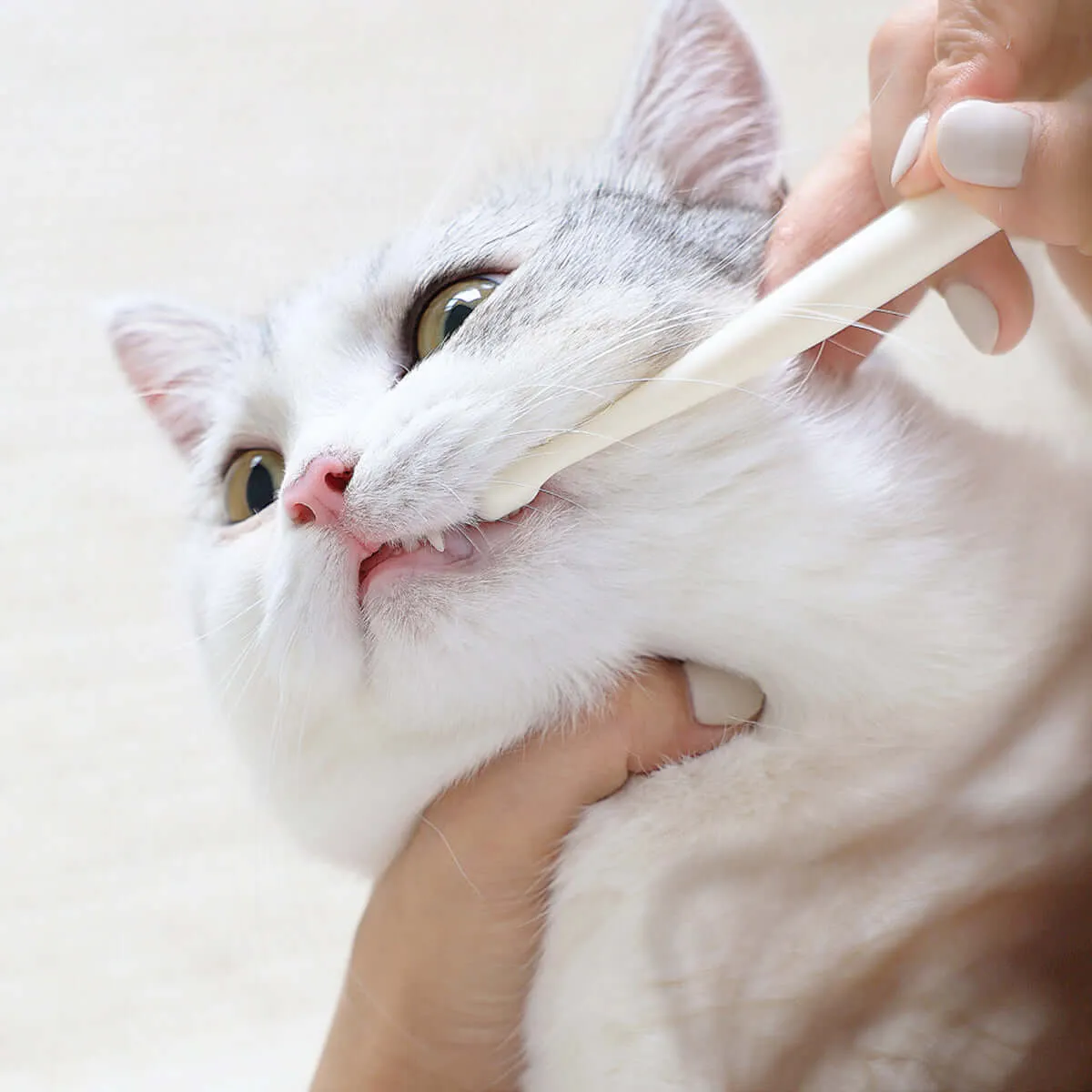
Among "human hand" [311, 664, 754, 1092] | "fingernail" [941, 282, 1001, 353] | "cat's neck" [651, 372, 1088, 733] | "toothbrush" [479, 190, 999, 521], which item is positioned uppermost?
"toothbrush" [479, 190, 999, 521]

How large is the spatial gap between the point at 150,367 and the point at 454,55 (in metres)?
0.49

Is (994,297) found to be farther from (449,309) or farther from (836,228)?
(449,309)

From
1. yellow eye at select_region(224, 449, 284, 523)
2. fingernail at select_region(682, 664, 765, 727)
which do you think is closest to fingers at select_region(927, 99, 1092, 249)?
fingernail at select_region(682, 664, 765, 727)

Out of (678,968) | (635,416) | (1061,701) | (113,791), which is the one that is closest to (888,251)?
(635,416)

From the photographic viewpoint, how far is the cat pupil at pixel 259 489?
0.79 m

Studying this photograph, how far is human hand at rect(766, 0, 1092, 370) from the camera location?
44 cm

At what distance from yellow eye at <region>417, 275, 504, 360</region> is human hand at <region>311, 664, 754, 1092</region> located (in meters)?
0.25

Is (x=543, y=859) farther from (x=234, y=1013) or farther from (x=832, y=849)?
(x=234, y=1013)

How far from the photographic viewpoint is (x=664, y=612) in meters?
0.63

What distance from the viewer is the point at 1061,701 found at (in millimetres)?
611

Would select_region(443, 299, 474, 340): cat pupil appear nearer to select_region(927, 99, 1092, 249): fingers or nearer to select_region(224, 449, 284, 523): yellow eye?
select_region(224, 449, 284, 523): yellow eye

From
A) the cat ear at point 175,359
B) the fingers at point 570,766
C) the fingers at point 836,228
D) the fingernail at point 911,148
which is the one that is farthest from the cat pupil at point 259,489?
the fingernail at point 911,148

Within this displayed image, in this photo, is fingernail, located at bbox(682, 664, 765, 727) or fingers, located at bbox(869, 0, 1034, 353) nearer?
fingers, located at bbox(869, 0, 1034, 353)

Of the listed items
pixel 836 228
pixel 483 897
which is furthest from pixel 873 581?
pixel 483 897
